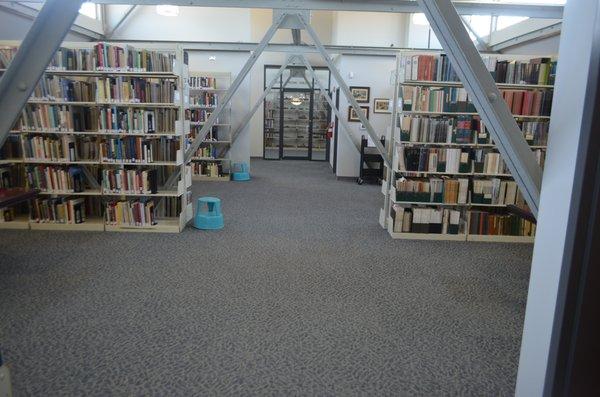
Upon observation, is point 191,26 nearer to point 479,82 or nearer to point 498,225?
point 498,225

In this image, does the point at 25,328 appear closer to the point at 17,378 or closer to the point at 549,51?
the point at 17,378

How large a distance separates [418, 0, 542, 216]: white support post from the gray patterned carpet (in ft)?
4.84

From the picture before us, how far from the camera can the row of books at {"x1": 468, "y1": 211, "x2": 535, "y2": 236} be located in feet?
18.7

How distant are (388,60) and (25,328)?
896cm

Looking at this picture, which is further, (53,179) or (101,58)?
(53,179)

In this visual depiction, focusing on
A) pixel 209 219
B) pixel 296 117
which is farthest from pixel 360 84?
pixel 209 219

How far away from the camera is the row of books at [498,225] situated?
570 cm

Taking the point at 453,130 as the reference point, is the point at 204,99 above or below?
above

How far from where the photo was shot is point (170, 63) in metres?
5.37

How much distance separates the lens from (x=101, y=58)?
17.2 feet

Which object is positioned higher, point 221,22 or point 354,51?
point 221,22

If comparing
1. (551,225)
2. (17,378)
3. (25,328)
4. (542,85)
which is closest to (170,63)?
(25,328)

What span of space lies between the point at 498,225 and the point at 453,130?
142cm

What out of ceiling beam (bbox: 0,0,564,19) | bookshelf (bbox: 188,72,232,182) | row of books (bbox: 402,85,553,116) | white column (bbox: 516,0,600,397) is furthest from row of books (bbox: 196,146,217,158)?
white column (bbox: 516,0,600,397)
